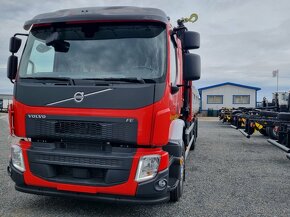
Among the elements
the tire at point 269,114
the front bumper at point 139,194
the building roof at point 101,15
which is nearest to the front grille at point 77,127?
the front bumper at point 139,194

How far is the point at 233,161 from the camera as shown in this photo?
26.5 feet

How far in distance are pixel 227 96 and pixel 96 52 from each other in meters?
36.8

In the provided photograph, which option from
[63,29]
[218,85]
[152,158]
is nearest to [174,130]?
[152,158]

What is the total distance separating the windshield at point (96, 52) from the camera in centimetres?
371

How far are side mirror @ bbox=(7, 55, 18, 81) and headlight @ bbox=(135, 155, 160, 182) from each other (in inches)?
85.9

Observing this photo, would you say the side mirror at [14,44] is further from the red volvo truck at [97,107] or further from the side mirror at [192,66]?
the side mirror at [192,66]

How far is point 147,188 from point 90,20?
211cm

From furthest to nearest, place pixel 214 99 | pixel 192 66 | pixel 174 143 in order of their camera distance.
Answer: pixel 214 99 < pixel 192 66 < pixel 174 143

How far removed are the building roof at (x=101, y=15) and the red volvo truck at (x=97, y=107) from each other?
1 cm

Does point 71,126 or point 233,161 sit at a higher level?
point 71,126

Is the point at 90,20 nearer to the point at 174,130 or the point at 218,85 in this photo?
the point at 174,130

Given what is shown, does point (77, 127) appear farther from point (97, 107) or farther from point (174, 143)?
point (174, 143)

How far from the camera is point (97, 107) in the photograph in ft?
11.7

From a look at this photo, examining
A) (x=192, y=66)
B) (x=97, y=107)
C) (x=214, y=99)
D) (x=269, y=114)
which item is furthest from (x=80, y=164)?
(x=214, y=99)
